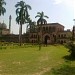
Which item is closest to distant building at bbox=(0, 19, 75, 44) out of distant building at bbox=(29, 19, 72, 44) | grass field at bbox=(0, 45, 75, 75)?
distant building at bbox=(29, 19, 72, 44)

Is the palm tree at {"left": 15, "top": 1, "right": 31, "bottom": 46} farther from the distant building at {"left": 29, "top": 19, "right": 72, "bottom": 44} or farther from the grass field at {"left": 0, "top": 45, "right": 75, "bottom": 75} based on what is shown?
the grass field at {"left": 0, "top": 45, "right": 75, "bottom": 75}

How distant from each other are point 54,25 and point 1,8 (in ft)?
113

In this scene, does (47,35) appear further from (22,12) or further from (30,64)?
(30,64)

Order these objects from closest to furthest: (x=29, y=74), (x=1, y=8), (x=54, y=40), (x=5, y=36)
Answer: (x=29, y=74)
(x=1, y=8)
(x=54, y=40)
(x=5, y=36)

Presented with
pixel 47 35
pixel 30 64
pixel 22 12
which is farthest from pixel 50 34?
pixel 30 64

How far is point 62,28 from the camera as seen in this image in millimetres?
89375

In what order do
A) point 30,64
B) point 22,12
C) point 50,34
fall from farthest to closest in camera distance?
point 50,34 → point 22,12 → point 30,64

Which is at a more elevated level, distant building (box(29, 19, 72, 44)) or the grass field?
distant building (box(29, 19, 72, 44))

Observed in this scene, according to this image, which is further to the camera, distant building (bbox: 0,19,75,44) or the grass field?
distant building (bbox: 0,19,75,44)

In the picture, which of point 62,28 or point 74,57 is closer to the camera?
point 74,57

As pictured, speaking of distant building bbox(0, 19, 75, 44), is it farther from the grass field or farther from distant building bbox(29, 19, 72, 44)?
the grass field

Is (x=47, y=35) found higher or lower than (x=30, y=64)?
higher

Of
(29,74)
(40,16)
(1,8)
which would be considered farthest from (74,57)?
(40,16)

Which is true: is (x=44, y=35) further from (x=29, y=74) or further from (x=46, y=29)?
(x=29, y=74)
